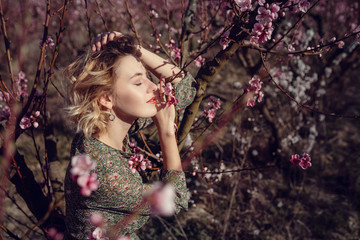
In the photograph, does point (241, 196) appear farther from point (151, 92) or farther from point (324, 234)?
point (151, 92)

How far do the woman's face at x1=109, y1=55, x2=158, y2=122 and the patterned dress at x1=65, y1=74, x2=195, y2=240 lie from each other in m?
0.21

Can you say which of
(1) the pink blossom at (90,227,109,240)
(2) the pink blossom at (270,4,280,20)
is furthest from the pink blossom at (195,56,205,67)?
(1) the pink blossom at (90,227,109,240)

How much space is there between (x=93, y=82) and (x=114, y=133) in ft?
1.05

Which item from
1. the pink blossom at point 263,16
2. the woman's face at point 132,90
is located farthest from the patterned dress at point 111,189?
the pink blossom at point 263,16

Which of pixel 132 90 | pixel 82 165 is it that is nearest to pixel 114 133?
pixel 132 90

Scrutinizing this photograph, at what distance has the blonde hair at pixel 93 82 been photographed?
1253 millimetres

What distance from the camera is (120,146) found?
1441 millimetres

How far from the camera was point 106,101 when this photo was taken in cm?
133

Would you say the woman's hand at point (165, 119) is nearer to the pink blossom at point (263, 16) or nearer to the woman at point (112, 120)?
the woman at point (112, 120)

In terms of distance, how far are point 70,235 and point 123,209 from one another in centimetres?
45

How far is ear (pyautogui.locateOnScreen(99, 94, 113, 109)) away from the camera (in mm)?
1319

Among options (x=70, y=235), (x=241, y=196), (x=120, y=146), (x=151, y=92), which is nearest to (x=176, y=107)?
(x=151, y=92)

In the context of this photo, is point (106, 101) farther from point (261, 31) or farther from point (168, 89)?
point (261, 31)

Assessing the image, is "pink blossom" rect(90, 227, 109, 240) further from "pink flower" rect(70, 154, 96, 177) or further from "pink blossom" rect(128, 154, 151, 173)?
"pink flower" rect(70, 154, 96, 177)
